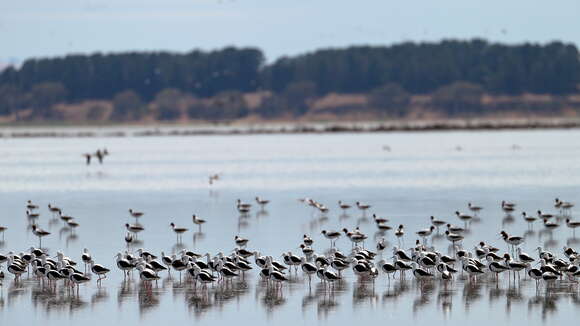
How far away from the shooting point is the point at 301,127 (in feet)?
405

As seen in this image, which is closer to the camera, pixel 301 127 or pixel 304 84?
pixel 301 127

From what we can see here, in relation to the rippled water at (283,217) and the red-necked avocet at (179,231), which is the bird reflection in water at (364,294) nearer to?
the rippled water at (283,217)

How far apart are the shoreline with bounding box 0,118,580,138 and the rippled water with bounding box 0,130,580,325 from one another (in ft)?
121

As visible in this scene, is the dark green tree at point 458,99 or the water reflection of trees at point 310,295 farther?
the dark green tree at point 458,99

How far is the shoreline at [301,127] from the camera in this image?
107 meters

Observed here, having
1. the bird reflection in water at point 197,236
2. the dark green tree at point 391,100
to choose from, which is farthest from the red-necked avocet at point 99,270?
the dark green tree at point 391,100

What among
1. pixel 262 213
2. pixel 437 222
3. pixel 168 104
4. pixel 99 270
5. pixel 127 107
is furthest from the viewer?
pixel 127 107

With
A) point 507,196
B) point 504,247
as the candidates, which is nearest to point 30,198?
point 507,196

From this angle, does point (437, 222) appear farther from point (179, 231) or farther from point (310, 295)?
point (310, 295)

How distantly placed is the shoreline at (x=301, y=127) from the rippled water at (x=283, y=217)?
3693 cm

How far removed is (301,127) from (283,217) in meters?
94.3

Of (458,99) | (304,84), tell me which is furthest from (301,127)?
(304,84)

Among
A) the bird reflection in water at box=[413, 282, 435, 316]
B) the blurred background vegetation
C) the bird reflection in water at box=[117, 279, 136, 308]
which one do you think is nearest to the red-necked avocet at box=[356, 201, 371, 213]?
the bird reflection in water at box=[413, 282, 435, 316]

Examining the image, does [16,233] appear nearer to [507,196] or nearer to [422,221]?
[422,221]
